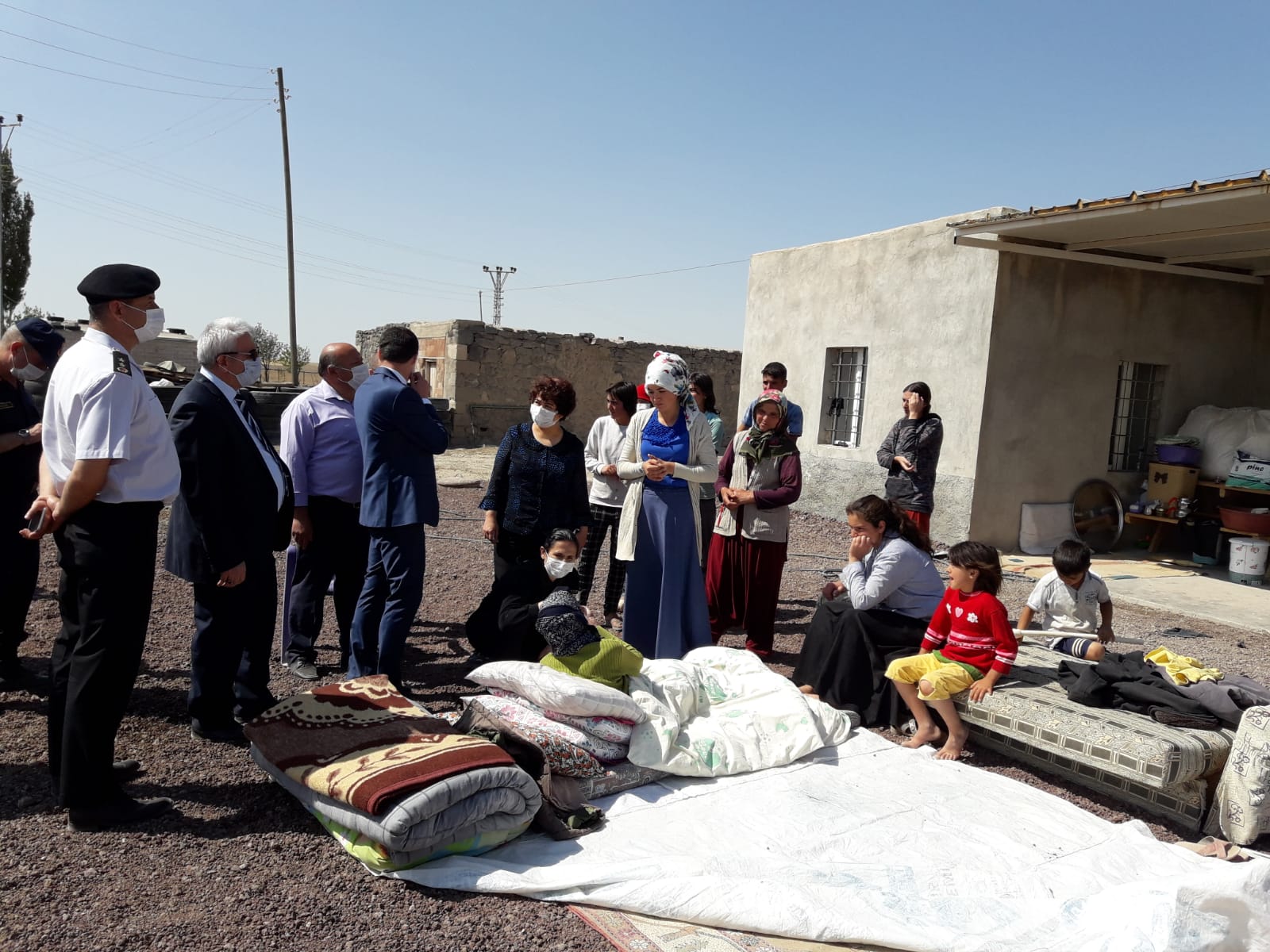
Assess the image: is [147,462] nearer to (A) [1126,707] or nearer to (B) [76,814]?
(B) [76,814]

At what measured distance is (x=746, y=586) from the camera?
563cm

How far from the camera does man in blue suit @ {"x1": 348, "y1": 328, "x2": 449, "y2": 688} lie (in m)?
4.26

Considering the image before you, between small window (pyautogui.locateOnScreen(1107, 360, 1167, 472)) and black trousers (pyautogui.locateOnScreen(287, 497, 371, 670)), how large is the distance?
8.88 metres

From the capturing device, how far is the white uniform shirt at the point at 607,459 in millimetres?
6199

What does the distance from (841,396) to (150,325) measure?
9.34m

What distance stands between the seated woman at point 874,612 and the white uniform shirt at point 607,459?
185 centimetres

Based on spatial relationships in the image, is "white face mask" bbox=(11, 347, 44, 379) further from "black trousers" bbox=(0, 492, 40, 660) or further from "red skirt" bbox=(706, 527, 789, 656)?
"red skirt" bbox=(706, 527, 789, 656)

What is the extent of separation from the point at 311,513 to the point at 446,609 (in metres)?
1.97

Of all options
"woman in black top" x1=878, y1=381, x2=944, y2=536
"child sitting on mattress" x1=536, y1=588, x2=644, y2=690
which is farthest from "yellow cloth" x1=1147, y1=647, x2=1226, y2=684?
"woman in black top" x1=878, y1=381, x2=944, y2=536

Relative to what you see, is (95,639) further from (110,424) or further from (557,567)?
(557,567)

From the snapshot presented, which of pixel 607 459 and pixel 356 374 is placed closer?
pixel 356 374

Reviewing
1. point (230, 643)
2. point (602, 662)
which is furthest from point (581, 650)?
point (230, 643)

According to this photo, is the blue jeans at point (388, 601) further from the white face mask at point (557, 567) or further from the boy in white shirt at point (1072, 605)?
the boy in white shirt at point (1072, 605)

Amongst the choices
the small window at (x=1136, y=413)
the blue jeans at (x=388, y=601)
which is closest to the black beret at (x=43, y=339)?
the blue jeans at (x=388, y=601)
